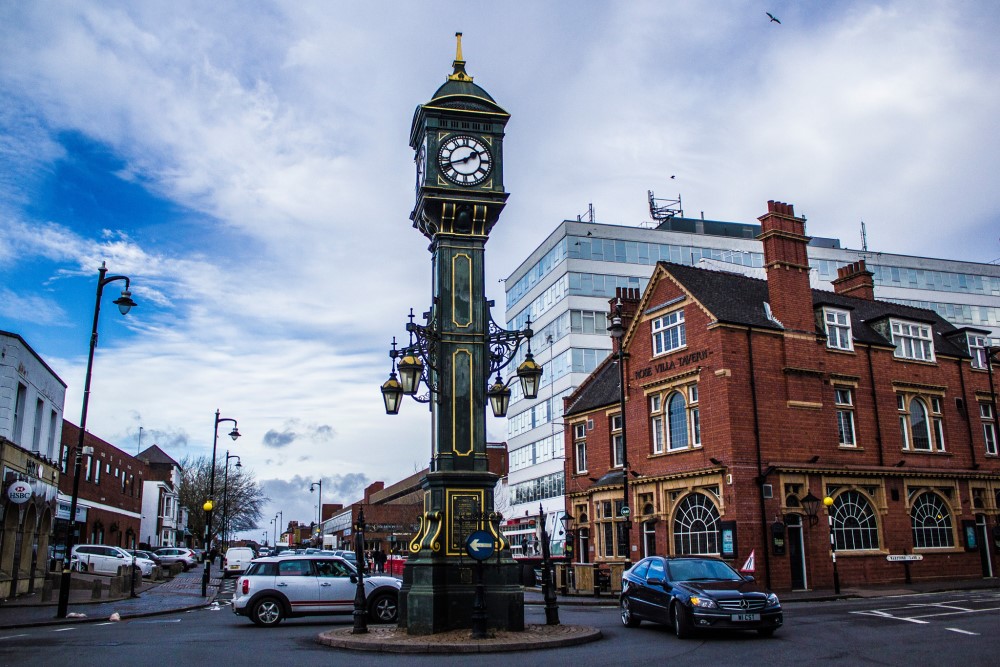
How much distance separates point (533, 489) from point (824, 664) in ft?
150

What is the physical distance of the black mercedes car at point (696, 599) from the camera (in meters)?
14.8

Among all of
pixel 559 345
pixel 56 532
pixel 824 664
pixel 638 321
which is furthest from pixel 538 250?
pixel 824 664

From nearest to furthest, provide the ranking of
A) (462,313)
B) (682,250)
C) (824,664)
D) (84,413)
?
(824,664)
(462,313)
(84,413)
(682,250)

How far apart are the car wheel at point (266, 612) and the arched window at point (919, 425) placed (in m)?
26.4

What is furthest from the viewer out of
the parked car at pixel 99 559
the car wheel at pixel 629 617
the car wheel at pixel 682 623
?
the parked car at pixel 99 559

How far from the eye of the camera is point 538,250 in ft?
199

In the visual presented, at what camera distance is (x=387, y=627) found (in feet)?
54.8

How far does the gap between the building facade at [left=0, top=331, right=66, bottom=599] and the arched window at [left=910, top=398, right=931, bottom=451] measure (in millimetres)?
32345

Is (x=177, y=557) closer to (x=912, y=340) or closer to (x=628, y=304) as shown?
(x=628, y=304)

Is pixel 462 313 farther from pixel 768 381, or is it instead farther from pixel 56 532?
pixel 56 532

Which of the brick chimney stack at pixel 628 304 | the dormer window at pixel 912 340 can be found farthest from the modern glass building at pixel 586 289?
the dormer window at pixel 912 340

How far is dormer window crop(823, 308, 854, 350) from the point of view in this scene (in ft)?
108

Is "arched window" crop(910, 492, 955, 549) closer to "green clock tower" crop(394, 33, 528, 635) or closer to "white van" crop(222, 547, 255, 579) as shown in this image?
"green clock tower" crop(394, 33, 528, 635)

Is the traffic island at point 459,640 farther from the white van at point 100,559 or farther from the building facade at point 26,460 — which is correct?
the white van at point 100,559
